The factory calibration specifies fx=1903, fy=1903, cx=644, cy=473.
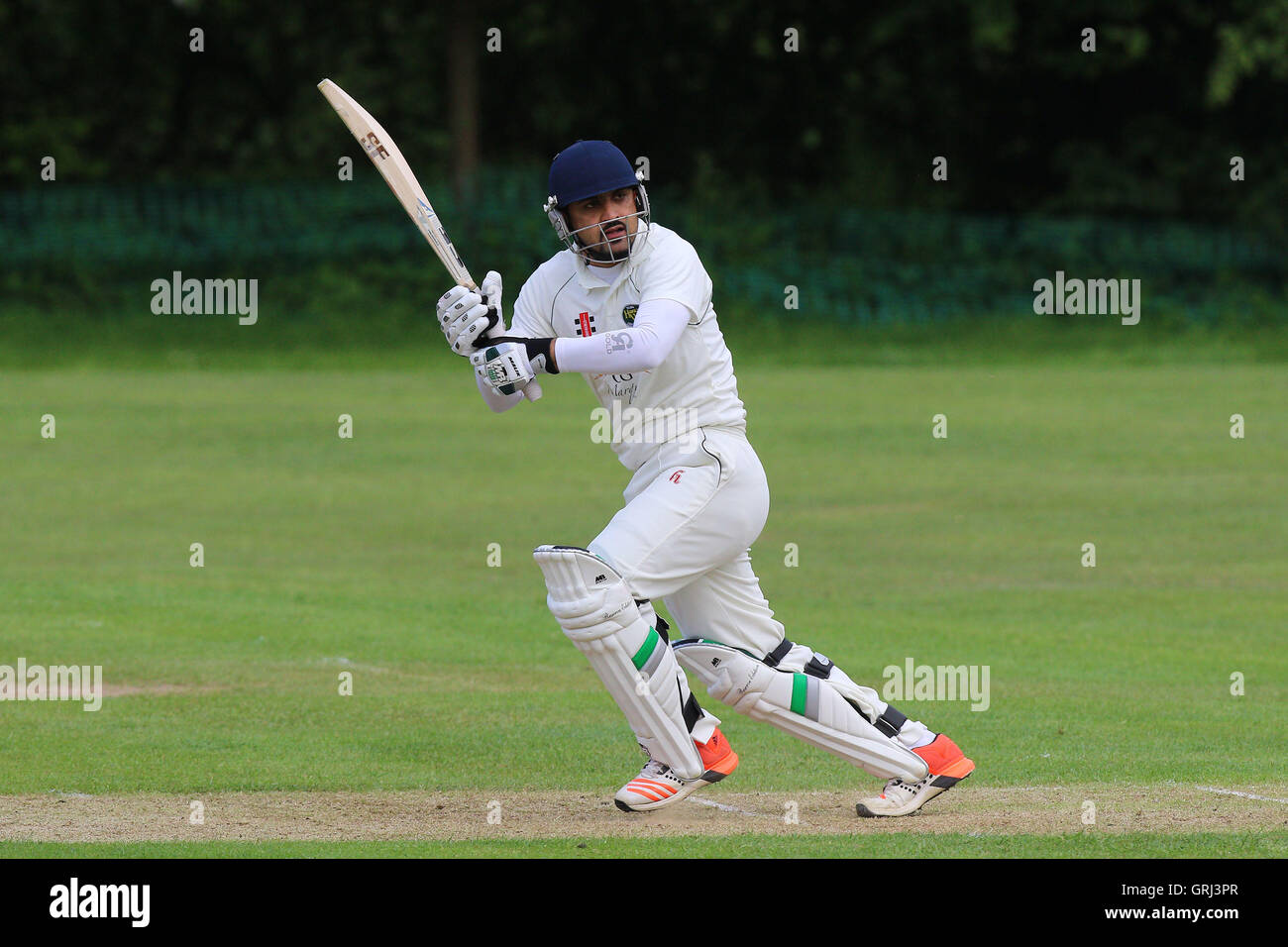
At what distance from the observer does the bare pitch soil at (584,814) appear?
6523 millimetres

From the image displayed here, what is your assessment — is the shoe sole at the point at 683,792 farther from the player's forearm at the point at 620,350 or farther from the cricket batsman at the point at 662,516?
the player's forearm at the point at 620,350

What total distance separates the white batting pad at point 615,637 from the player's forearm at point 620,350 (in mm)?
615

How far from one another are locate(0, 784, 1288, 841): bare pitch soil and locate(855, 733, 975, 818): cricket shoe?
0.05 metres

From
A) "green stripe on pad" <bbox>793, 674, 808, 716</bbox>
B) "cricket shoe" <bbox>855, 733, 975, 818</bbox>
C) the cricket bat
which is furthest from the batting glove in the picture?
"cricket shoe" <bbox>855, 733, 975, 818</bbox>

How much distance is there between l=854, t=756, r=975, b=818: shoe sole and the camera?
6738 millimetres

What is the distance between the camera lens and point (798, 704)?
6691 mm

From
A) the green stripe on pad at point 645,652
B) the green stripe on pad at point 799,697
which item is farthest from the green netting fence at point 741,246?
the green stripe on pad at point 645,652

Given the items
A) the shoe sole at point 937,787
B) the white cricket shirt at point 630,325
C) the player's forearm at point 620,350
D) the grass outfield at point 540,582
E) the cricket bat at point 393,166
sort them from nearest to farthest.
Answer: the player's forearm at point 620,350 → the white cricket shirt at point 630,325 → the shoe sole at point 937,787 → the cricket bat at point 393,166 → the grass outfield at point 540,582

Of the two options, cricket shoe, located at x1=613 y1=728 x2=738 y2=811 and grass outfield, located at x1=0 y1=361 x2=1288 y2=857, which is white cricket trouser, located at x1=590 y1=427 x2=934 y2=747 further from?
grass outfield, located at x1=0 y1=361 x2=1288 y2=857

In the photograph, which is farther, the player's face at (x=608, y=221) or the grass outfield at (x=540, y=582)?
the grass outfield at (x=540, y=582)

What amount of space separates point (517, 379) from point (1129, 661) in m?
5.07

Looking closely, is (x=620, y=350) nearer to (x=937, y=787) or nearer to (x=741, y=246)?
(x=937, y=787)
